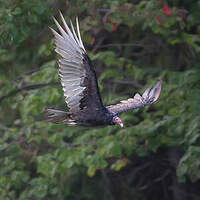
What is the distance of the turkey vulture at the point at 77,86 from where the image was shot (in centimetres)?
431

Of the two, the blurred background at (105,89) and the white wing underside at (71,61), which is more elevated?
the white wing underside at (71,61)

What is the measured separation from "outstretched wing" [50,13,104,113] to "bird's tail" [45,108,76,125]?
140 millimetres

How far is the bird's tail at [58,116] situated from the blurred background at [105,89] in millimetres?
785

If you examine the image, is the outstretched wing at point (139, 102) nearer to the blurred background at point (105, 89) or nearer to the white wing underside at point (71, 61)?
the blurred background at point (105, 89)

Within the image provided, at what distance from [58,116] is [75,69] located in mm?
421

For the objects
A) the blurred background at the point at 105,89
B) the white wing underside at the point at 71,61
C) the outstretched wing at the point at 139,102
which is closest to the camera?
the white wing underside at the point at 71,61

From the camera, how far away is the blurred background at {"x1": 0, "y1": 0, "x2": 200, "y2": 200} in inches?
225

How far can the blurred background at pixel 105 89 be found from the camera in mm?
5707

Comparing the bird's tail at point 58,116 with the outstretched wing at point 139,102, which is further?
the outstretched wing at point 139,102

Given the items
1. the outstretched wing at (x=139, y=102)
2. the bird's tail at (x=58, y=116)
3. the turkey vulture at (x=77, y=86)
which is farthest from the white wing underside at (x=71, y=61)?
the outstretched wing at (x=139, y=102)

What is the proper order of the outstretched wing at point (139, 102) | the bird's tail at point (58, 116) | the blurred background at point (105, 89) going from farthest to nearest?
the blurred background at point (105, 89) < the outstretched wing at point (139, 102) < the bird's tail at point (58, 116)

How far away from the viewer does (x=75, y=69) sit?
4.39 meters

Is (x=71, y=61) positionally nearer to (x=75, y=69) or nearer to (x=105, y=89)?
(x=75, y=69)

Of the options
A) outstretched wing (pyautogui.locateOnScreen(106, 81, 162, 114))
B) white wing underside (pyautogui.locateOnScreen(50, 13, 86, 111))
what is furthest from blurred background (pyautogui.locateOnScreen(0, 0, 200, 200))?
white wing underside (pyautogui.locateOnScreen(50, 13, 86, 111))
